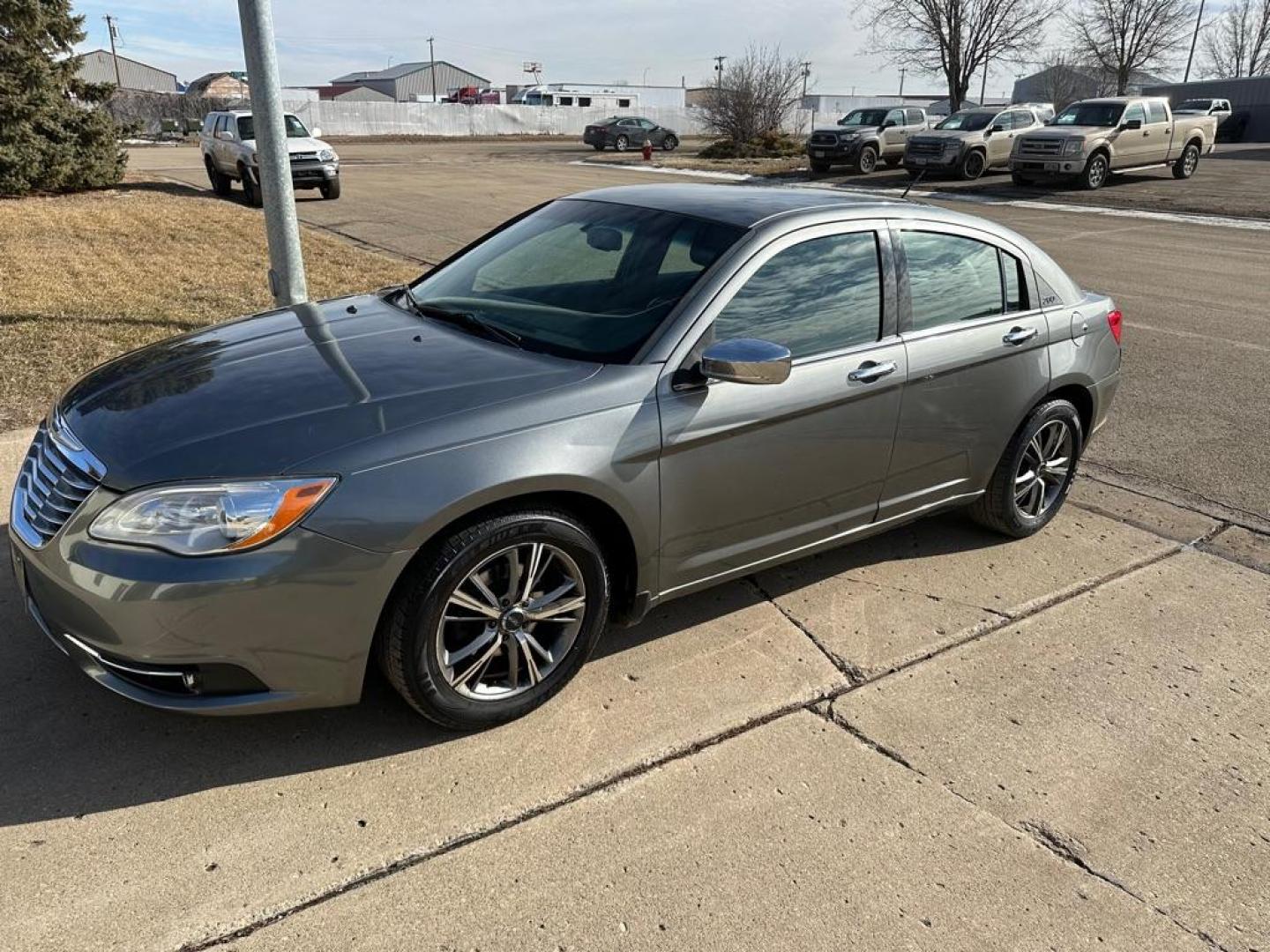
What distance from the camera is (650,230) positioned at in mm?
3742

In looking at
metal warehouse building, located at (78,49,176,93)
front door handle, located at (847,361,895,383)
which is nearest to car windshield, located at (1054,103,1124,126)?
front door handle, located at (847,361,895,383)

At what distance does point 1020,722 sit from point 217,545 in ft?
8.35

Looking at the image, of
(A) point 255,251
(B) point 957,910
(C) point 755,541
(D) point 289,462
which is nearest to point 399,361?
(D) point 289,462

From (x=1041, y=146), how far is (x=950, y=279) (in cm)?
2064

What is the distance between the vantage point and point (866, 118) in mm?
28141

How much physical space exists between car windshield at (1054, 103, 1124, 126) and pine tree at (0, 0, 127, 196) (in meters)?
20.9

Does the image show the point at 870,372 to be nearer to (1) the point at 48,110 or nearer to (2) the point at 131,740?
(2) the point at 131,740

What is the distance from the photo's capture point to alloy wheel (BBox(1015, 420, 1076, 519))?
4.48 m

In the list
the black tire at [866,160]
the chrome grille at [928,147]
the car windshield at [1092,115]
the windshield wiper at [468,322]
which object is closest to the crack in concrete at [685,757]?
the windshield wiper at [468,322]

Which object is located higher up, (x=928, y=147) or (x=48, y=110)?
(x=48, y=110)

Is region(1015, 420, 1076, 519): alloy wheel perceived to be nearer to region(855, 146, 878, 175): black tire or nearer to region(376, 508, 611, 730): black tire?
region(376, 508, 611, 730): black tire

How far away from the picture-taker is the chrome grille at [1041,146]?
2161 centimetres

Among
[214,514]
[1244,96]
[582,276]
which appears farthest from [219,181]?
[1244,96]

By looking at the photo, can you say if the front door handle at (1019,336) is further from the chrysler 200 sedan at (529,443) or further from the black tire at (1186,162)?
the black tire at (1186,162)
